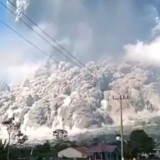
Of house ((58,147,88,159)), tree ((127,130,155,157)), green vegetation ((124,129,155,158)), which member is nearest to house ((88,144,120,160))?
green vegetation ((124,129,155,158))

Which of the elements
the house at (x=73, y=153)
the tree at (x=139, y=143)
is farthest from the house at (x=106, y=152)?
the house at (x=73, y=153)

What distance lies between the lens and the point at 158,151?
563ft

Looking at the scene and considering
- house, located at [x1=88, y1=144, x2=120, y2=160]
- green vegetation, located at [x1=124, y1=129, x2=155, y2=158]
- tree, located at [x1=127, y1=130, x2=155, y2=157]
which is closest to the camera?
green vegetation, located at [x1=124, y1=129, x2=155, y2=158]

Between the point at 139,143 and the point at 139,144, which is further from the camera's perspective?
the point at 139,144

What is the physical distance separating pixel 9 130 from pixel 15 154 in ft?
23.6

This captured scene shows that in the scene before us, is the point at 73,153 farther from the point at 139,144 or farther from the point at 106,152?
the point at 139,144

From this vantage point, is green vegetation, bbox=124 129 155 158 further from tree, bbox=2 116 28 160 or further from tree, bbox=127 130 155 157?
tree, bbox=2 116 28 160

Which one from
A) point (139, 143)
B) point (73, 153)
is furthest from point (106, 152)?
point (73, 153)

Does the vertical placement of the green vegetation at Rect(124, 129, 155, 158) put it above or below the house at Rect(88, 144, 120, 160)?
above

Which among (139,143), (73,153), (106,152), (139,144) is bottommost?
(106,152)

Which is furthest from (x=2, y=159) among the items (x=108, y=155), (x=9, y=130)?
(x=108, y=155)

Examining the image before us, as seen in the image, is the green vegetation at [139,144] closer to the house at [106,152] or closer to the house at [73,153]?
the house at [106,152]

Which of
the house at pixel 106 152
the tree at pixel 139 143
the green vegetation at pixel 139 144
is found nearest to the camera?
the green vegetation at pixel 139 144

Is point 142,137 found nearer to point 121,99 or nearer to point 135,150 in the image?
point 135,150
